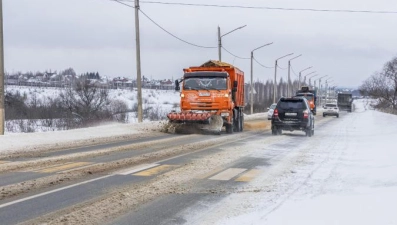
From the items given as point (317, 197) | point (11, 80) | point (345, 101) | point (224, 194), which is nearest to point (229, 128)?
point (224, 194)

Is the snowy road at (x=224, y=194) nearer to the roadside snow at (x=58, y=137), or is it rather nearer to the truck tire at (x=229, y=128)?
the roadside snow at (x=58, y=137)

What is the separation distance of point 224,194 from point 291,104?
16.5 meters

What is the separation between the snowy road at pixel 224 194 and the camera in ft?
22.6

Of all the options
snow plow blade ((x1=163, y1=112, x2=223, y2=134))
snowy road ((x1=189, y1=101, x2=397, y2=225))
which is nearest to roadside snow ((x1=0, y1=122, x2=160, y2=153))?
snow plow blade ((x1=163, y1=112, x2=223, y2=134))

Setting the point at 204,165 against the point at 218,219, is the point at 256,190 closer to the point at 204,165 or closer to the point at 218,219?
the point at 218,219

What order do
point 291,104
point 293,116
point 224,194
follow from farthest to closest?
point 291,104, point 293,116, point 224,194

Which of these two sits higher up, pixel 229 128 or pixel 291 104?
pixel 291 104

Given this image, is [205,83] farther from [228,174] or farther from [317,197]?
[317,197]

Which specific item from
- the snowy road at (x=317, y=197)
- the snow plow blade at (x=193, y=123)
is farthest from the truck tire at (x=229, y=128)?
the snowy road at (x=317, y=197)

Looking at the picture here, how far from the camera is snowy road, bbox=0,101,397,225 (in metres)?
6.88

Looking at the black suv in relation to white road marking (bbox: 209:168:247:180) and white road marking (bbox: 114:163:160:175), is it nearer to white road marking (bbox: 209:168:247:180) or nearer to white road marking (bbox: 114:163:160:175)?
white road marking (bbox: 209:168:247:180)

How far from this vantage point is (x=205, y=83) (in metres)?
24.5


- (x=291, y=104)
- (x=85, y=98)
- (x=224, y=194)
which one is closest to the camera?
(x=224, y=194)

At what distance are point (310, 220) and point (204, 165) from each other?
19.6 ft
